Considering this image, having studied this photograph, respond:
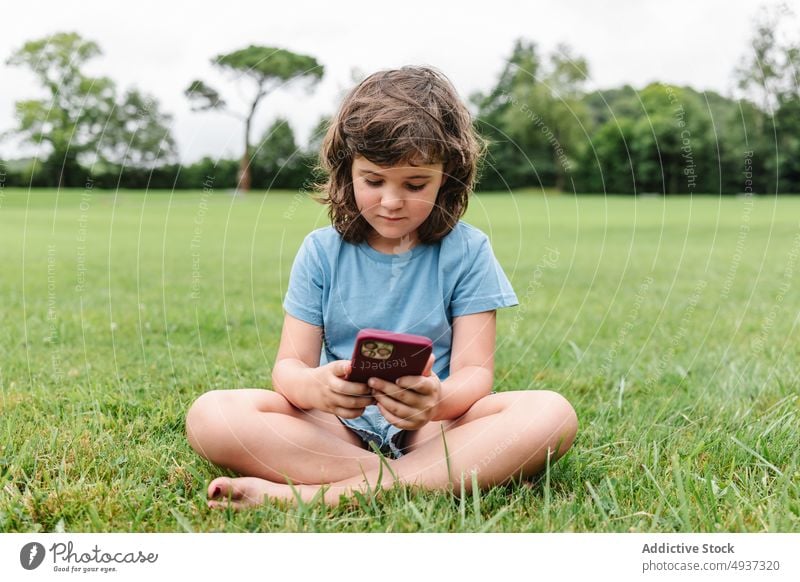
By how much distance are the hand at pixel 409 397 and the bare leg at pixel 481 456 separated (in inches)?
4.3

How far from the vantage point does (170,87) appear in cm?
285

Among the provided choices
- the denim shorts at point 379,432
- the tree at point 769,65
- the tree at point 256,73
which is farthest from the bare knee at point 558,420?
the tree at point 769,65

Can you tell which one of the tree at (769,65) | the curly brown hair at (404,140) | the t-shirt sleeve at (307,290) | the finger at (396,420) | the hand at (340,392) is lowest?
the finger at (396,420)

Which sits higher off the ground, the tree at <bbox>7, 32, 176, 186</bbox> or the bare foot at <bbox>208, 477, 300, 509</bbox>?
the tree at <bbox>7, 32, 176, 186</bbox>

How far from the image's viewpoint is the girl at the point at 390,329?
1914 mm

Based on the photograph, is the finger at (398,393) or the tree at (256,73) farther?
the tree at (256,73)

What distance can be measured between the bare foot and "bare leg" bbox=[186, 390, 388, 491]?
0.07 metres

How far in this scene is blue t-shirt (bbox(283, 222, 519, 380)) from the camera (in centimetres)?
222

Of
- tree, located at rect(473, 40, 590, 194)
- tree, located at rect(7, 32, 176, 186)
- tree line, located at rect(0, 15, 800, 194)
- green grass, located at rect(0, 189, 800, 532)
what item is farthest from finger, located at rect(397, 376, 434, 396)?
tree, located at rect(473, 40, 590, 194)

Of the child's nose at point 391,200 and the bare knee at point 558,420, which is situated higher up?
the child's nose at point 391,200

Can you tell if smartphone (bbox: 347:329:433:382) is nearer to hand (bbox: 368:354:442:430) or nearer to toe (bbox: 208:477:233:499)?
hand (bbox: 368:354:442:430)

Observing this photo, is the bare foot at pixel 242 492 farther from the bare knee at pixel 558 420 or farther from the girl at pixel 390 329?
the bare knee at pixel 558 420

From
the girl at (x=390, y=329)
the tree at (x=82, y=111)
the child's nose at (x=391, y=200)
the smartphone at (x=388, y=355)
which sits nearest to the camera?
the smartphone at (x=388, y=355)
